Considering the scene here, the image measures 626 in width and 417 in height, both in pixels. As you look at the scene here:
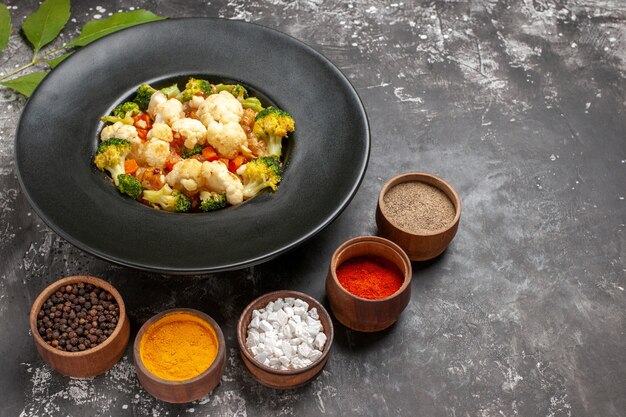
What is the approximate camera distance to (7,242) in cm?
355

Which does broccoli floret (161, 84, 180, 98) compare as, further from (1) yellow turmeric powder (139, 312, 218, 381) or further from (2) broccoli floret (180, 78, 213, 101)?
(1) yellow turmeric powder (139, 312, 218, 381)

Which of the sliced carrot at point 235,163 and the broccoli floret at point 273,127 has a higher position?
the broccoli floret at point 273,127

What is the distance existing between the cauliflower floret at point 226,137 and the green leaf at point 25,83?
1.10 meters

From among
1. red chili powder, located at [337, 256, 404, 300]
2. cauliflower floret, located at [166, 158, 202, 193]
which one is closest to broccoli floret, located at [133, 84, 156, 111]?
cauliflower floret, located at [166, 158, 202, 193]

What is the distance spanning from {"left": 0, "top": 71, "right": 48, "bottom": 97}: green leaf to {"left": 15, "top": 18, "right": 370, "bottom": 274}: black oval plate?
13.9 inches

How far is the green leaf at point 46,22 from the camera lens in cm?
434

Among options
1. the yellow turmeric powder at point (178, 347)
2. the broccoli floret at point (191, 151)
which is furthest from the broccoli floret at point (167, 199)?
the yellow turmeric powder at point (178, 347)

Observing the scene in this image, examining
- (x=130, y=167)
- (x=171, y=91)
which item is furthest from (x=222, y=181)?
(x=171, y=91)

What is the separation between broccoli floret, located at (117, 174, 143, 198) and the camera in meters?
3.32

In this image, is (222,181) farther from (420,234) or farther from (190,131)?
(420,234)

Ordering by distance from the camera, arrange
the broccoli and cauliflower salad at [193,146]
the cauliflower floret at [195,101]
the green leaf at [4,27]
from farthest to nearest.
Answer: the green leaf at [4,27] < the cauliflower floret at [195,101] < the broccoli and cauliflower salad at [193,146]

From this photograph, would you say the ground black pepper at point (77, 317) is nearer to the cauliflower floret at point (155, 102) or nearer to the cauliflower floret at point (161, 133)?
the cauliflower floret at point (161, 133)

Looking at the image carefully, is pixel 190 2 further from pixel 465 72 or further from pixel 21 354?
pixel 21 354

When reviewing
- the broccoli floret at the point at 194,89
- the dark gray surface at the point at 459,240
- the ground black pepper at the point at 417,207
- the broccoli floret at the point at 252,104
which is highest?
the broccoli floret at the point at 194,89
